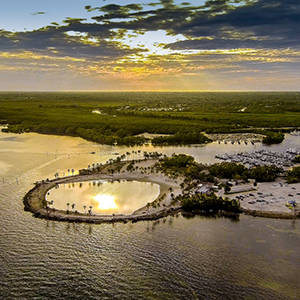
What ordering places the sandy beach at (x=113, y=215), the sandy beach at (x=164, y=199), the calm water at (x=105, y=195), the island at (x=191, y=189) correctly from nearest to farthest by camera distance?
the sandy beach at (x=113, y=215) < the sandy beach at (x=164, y=199) < the island at (x=191, y=189) < the calm water at (x=105, y=195)

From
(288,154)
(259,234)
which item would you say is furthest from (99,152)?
(259,234)

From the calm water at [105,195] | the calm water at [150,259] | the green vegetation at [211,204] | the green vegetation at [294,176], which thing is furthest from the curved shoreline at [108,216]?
the green vegetation at [294,176]

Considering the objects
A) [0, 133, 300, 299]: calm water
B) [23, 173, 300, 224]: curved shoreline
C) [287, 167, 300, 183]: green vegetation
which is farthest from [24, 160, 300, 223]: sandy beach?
[0, 133, 300, 299]: calm water

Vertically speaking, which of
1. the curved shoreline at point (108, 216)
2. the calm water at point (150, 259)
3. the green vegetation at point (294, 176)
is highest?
the green vegetation at point (294, 176)

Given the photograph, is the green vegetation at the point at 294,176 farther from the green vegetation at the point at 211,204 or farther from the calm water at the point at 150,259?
the green vegetation at the point at 211,204

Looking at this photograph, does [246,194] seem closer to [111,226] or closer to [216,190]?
→ [216,190]
